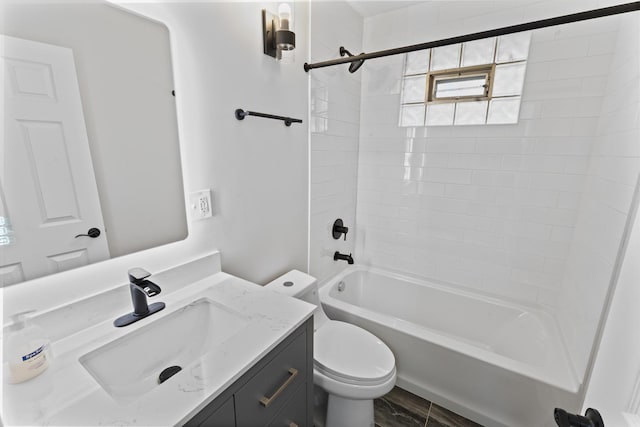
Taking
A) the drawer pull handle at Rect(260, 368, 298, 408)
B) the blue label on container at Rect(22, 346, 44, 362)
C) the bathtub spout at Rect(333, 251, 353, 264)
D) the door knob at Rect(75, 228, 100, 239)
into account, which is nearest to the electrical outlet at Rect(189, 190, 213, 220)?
the door knob at Rect(75, 228, 100, 239)

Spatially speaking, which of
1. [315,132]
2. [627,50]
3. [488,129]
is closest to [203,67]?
[315,132]

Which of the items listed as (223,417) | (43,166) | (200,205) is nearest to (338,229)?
(200,205)

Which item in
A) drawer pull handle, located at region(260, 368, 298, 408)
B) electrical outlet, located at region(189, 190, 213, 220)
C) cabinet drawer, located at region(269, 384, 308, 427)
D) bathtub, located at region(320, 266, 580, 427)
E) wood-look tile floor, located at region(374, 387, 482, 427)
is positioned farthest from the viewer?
wood-look tile floor, located at region(374, 387, 482, 427)

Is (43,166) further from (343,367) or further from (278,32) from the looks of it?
(343,367)

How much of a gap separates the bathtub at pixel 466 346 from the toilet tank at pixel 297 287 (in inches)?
12.9

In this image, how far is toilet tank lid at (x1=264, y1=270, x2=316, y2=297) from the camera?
1.45m

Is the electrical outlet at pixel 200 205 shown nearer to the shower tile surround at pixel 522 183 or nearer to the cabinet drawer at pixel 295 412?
the cabinet drawer at pixel 295 412

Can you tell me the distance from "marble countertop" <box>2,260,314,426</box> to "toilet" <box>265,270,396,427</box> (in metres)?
0.45

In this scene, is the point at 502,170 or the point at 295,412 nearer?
the point at 295,412

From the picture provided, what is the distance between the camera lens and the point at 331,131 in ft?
6.35

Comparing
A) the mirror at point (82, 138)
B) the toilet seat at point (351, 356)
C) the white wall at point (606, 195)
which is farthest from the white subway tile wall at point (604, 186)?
the mirror at point (82, 138)

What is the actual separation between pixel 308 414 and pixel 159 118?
1.25m

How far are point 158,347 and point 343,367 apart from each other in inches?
32.8

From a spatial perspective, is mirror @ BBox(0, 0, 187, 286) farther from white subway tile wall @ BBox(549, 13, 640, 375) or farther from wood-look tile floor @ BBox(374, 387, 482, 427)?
white subway tile wall @ BBox(549, 13, 640, 375)
